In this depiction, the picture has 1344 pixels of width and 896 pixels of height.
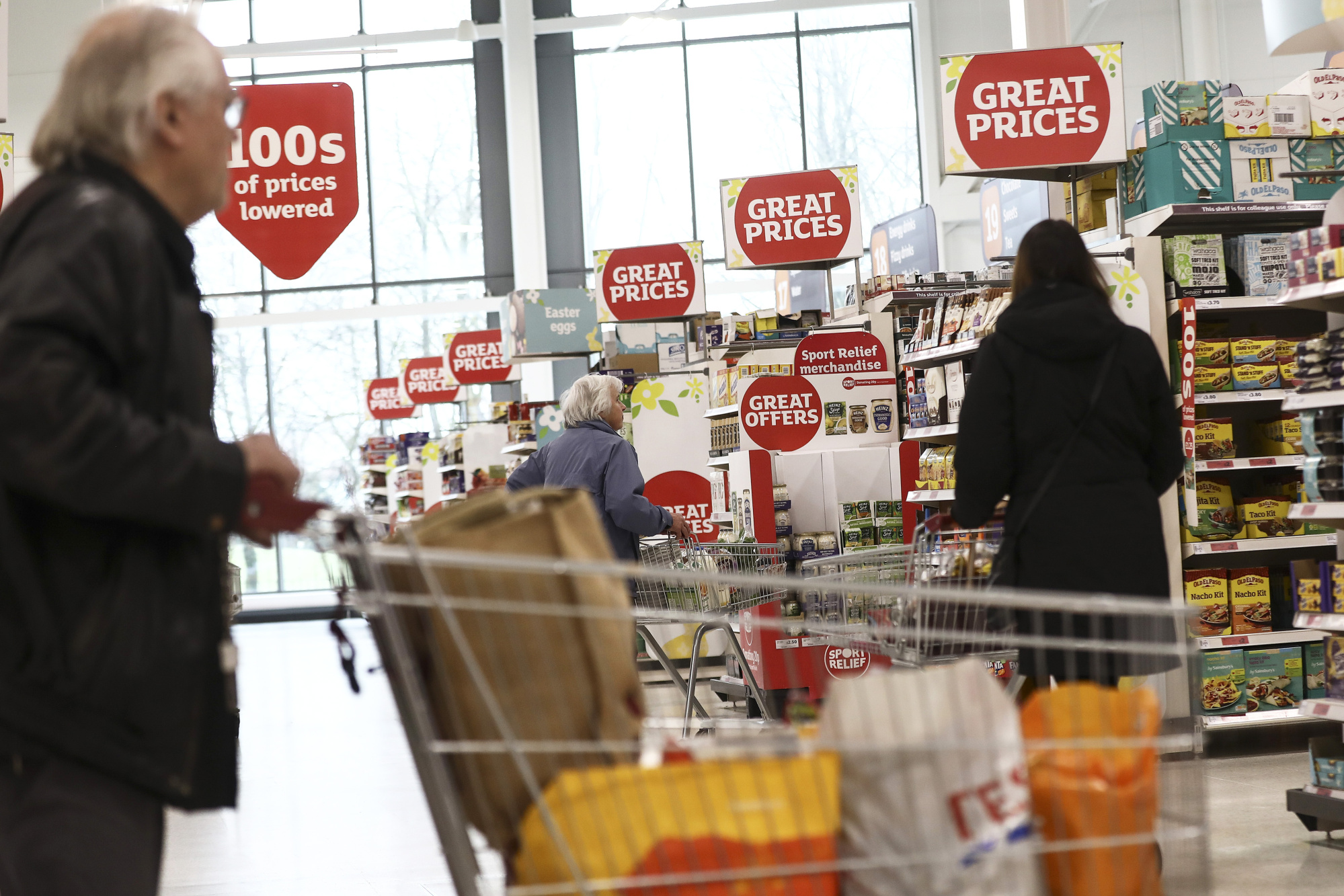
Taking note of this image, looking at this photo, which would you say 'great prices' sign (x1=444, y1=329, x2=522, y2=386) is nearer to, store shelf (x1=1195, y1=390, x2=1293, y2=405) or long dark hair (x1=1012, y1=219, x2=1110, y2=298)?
store shelf (x1=1195, y1=390, x2=1293, y2=405)

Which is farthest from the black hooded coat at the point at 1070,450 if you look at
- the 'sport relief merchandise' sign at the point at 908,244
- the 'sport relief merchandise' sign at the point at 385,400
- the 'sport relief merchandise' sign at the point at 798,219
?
the 'sport relief merchandise' sign at the point at 385,400

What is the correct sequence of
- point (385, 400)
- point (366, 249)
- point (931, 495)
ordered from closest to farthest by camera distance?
point (931, 495)
point (385, 400)
point (366, 249)

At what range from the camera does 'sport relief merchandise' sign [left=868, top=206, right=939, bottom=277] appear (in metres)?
10.2

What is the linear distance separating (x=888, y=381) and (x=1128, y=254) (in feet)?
6.74

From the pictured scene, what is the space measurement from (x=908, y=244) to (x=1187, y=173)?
527 centimetres

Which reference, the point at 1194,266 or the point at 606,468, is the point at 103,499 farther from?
the point at 1194,266

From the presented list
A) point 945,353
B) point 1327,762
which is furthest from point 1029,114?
point 1327,762

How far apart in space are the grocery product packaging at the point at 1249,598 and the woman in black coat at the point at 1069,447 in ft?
9.09

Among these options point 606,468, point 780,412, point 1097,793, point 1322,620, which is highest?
point 780,412

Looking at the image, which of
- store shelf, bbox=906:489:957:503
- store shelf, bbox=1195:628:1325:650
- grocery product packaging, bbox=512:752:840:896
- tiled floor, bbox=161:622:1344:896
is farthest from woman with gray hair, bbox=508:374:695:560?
grocery product packaging, bbox=512:752:840:896

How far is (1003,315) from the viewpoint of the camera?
3053mm

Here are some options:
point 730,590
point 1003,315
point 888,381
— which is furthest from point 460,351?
point 1003,315

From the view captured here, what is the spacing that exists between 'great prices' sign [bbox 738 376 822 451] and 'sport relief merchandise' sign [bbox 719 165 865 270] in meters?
1.95

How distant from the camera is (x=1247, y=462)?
5434 millimetres
